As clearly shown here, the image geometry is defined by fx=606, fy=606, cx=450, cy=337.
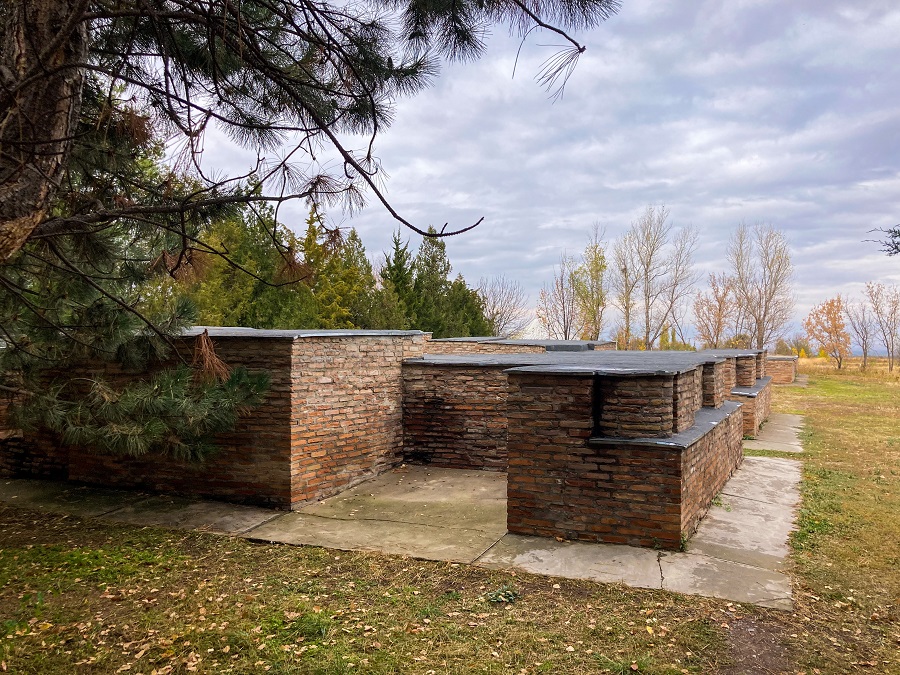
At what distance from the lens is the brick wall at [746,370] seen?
10.9 m

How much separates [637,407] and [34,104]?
13.3ft

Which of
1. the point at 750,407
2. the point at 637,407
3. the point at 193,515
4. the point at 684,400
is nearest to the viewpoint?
the point at 637,407

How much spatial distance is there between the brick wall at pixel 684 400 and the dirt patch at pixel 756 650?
1.75m

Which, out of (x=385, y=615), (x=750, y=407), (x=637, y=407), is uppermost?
(x=637, y=407)

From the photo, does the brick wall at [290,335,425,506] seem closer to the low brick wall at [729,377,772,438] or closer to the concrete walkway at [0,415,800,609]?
the concrete walkway at [0,415,800,609]

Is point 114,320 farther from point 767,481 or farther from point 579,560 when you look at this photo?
point 767,481

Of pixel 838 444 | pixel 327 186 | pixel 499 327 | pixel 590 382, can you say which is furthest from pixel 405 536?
pixel 499 327

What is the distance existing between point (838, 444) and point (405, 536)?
8.04m

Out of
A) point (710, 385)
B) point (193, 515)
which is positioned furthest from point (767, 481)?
point (193, 515)

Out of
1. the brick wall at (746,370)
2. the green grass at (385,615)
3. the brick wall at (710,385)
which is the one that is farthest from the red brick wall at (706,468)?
the brick wall at (746,370)

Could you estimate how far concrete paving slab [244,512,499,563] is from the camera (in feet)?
14.9

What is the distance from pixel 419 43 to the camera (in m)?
4.30

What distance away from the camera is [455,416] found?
24.3ft

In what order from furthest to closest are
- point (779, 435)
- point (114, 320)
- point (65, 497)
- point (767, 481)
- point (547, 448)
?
point (779, 435), point (767, 481), point (65, 497), point (114, 320), point (547, 448)
